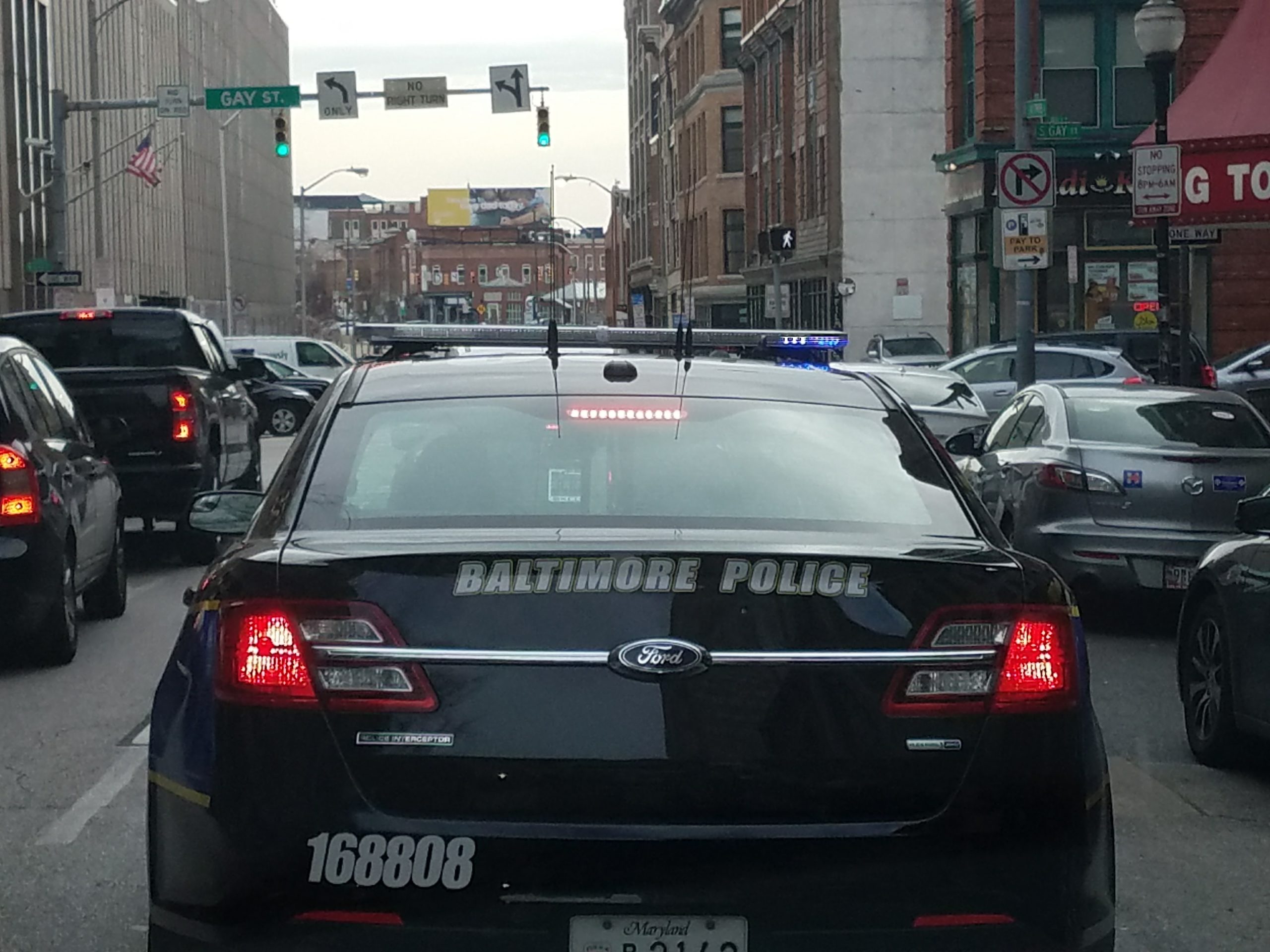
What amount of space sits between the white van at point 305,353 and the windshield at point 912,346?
37.8ft

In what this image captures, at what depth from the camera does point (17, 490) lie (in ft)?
32.6

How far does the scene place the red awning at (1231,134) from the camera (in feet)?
61.6

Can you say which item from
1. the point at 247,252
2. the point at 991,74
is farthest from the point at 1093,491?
the point at 247,252

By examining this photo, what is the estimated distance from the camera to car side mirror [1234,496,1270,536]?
698cm

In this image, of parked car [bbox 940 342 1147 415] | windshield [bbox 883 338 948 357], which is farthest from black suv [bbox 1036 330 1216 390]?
windshield [bbox 883 338 948 357]

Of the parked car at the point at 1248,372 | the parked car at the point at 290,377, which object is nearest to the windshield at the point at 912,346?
the parked car at the point at 290,377

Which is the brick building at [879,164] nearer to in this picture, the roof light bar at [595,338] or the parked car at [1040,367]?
the parked car at [1040,367]

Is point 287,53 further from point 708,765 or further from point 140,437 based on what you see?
point 708,765

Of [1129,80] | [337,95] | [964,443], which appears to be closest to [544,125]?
[337,95]

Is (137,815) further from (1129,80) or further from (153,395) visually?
(1129,80)

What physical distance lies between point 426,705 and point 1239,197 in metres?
16.7

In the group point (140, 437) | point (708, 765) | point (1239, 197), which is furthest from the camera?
point (1239, 197)

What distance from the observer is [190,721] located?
152 inches

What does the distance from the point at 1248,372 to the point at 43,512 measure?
21610mm
